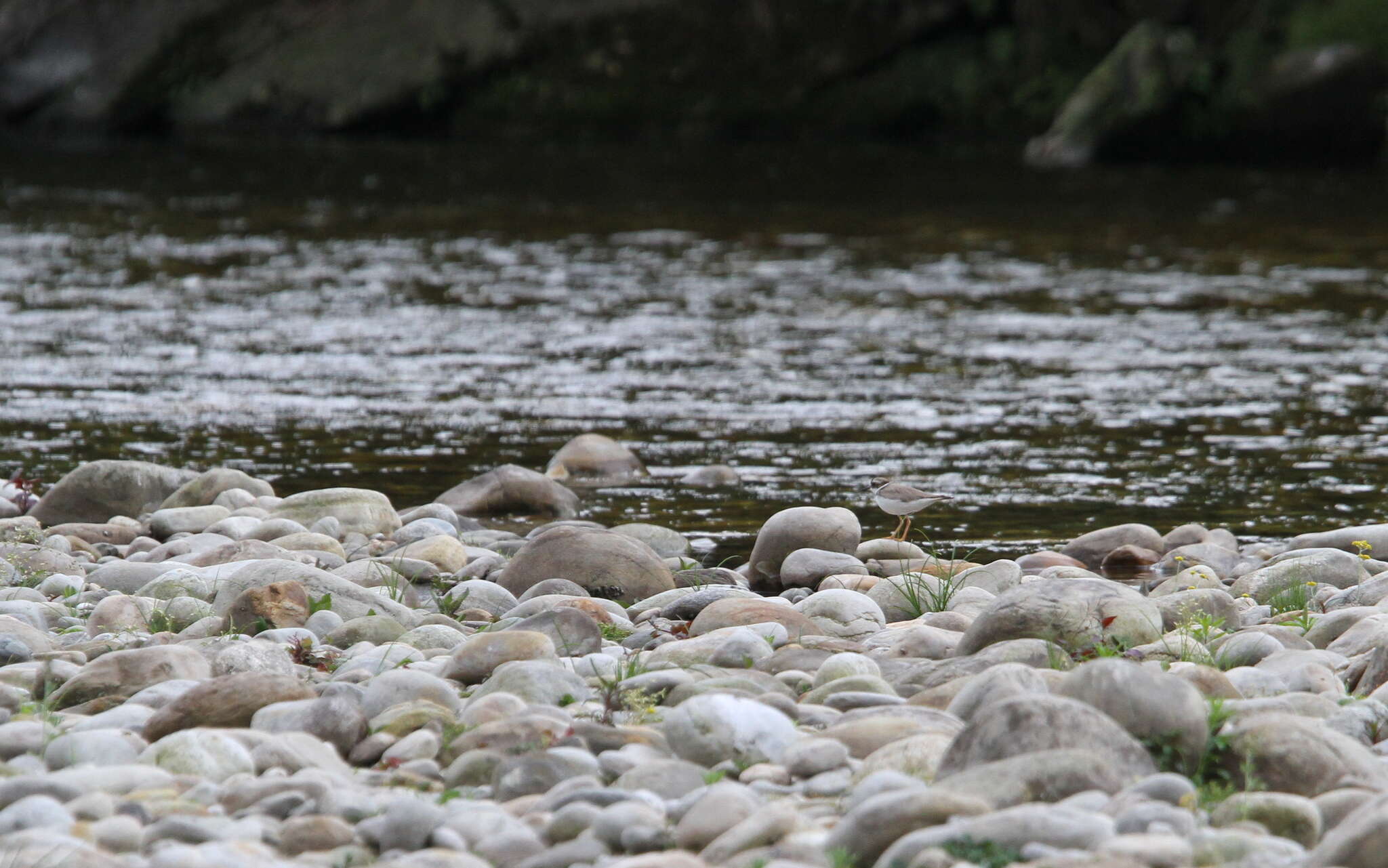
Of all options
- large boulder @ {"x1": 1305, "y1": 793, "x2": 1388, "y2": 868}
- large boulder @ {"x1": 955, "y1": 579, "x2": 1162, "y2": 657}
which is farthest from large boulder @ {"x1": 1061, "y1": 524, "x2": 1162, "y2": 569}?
large boulder @ {"x1": 1305, "y1": 793, "x2": 1388, "y2": 868}

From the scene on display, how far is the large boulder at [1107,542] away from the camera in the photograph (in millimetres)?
6070

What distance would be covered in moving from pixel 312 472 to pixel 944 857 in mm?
5240

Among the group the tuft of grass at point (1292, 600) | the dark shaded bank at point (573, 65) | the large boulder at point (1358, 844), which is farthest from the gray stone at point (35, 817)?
the dark shaded bank at point (573, 65)

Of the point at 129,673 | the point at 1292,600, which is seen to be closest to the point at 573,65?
the point at 1292,600

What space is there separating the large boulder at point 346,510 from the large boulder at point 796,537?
152cm

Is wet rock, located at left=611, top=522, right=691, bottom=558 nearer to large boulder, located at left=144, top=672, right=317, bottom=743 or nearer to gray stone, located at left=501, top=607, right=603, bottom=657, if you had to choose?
gray stone, located at left=501, top=607, right=603, bottom=657

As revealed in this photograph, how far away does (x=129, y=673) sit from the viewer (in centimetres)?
401

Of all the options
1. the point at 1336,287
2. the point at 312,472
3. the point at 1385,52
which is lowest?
the point at 312,472

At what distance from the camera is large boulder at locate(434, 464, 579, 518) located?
694 centimetres

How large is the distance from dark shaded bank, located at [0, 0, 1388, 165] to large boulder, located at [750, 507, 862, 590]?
22.2m

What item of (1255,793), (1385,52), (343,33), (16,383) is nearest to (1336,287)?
(16,383)

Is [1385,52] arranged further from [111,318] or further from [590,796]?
[590,796]

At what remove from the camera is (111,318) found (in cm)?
1165

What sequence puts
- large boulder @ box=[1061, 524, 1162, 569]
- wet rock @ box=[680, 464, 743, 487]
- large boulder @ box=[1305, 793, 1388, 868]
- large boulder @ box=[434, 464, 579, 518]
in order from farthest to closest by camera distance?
1. wet rock @ box=[680, 464, 743, 487]
2. large boulder @ box=[434, 464, 579, 518]
3. large boulder @ box=[1061, 524, 1162, 569]
4. large boulder @ box=[1305, 793, 1388, 868]
